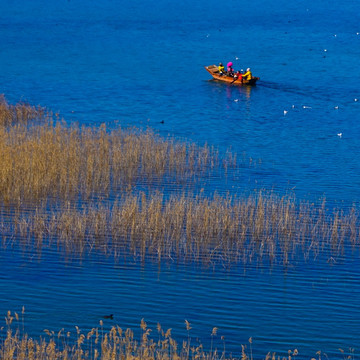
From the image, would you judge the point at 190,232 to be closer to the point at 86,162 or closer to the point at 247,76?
the point at 86,162

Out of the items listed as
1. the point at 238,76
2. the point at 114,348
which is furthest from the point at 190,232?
the point at 238,76

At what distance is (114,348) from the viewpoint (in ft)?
34.8

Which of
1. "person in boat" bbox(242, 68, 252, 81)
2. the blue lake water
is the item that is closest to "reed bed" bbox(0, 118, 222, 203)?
the blue lake water

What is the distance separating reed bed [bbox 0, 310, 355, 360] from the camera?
35.8 ft

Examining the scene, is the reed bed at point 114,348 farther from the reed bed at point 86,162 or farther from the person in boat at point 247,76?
the person in boat at point 247,76

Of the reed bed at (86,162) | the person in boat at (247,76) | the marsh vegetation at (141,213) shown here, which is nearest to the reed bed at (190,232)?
the marsh vegetation at (141,213)

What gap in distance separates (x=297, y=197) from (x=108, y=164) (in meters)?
6.37

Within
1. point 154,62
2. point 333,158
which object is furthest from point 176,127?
point 154,62

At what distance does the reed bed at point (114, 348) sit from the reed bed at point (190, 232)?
161 inches

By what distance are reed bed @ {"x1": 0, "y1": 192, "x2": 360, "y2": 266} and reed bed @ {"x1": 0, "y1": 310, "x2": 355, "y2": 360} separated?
161 inches

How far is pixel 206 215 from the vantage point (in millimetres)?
18422

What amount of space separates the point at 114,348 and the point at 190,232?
7.62 meters

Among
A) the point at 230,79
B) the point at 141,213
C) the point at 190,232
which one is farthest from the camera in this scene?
the point at 230,79

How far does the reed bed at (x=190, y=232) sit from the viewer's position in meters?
17.2
